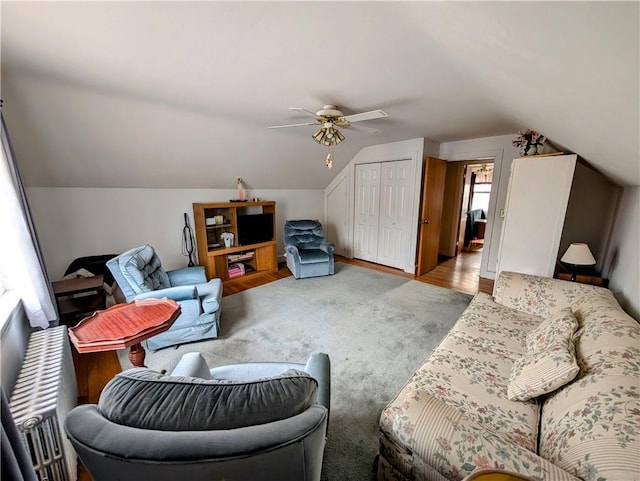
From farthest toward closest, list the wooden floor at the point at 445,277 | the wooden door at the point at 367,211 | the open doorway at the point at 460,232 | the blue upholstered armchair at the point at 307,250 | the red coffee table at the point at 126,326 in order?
the wooden door at the point at 367,211 < the open doorway at the point at 460,232 < the blue upholstered armchair at the point at 307,250 < the wooden floor at the point at 445,277 < the red coffee table at the point at 126,326

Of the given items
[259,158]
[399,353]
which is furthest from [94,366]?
[259,158]

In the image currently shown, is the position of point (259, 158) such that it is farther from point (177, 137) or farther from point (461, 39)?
point (461, 39)

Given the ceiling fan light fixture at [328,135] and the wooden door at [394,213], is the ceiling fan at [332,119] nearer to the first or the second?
the ceiling fan light fixture at [328,135]

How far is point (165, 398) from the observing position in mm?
704

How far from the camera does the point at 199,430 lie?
2.06 ft

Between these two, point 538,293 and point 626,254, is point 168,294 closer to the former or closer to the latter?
point 538,293

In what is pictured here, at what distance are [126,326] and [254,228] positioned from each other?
9.40ft

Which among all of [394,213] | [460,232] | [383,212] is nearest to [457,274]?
[394,213]

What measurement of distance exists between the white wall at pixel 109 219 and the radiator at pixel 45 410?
224 centimetres

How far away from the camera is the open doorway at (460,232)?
4398mm

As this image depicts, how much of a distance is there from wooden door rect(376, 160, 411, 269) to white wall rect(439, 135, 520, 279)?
0.95 m

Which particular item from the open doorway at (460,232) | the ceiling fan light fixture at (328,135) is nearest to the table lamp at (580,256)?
the open doorway at (460,232)

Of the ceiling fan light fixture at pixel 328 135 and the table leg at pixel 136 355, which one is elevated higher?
the ceiling fan light fixture at pixel 328 135

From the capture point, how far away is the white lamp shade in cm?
238
